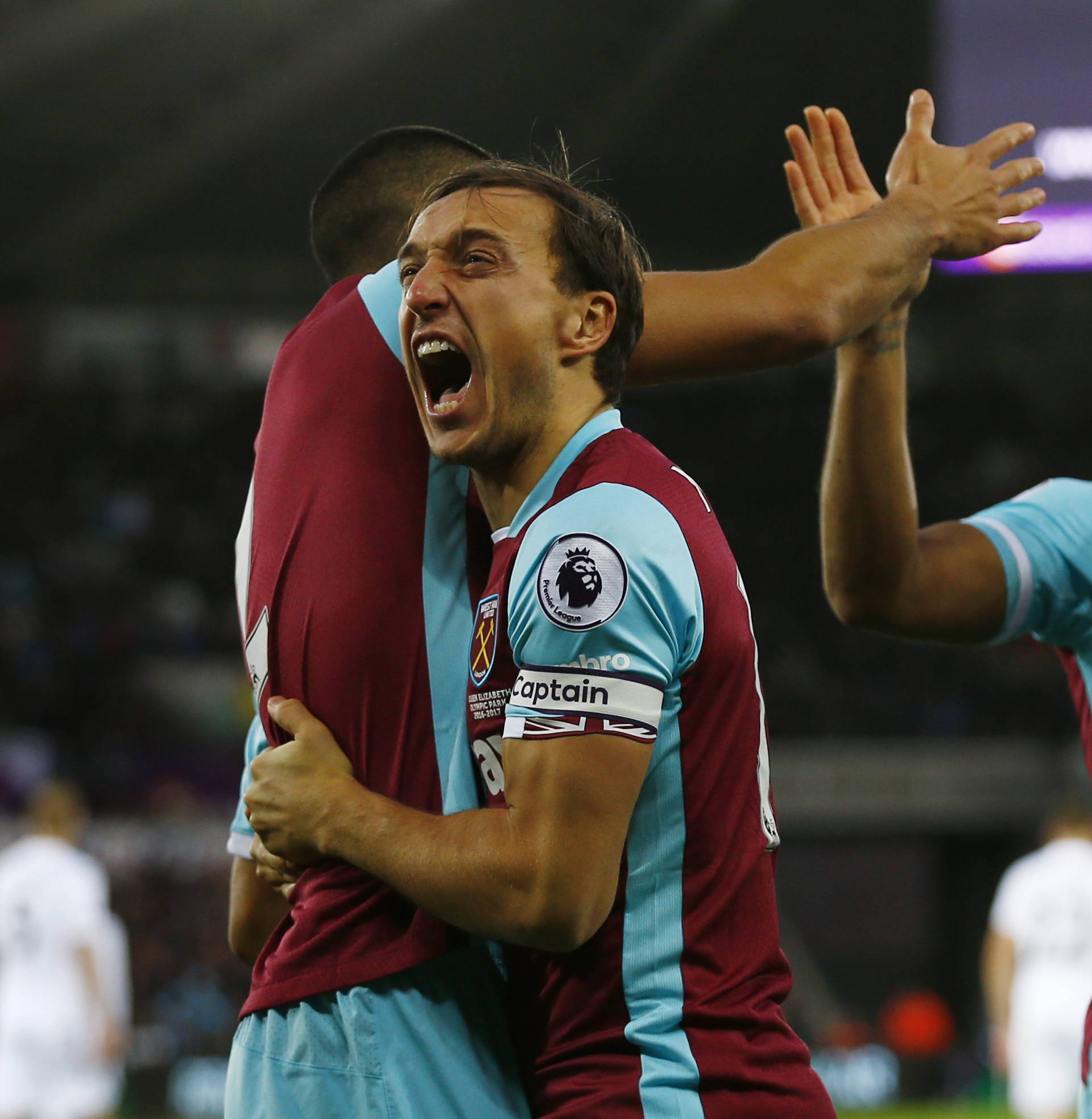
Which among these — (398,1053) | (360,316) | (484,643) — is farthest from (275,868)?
(360,316)

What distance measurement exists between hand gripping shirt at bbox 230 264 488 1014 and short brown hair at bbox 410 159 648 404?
20cm

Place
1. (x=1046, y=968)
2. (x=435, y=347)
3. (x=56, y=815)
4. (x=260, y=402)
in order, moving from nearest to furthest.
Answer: (x=435, y=347), (x=56, y=815), (x=1046, y=968), (x=260, y=402)

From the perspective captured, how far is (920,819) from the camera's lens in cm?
1652

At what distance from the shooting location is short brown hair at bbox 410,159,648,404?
206 centimetres

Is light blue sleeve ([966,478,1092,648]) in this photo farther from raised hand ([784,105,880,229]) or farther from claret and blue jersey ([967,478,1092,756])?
raised hand ([784,105,880,229])

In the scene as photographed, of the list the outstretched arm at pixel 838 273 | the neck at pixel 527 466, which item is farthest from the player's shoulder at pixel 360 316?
the outstretched arm at pixel 838 273

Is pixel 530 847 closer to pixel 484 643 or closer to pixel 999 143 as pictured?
pixel 484 643

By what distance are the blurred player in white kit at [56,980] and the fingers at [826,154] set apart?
698 cm

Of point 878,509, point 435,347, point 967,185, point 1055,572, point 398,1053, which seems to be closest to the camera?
point 398,1053

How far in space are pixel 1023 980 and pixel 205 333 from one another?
16414mm

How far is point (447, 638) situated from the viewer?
6.63ft

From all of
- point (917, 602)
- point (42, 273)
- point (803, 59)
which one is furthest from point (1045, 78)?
point (42, 273)

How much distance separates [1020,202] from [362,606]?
1.41 m

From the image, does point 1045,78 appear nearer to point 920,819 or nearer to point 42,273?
point 920,819
